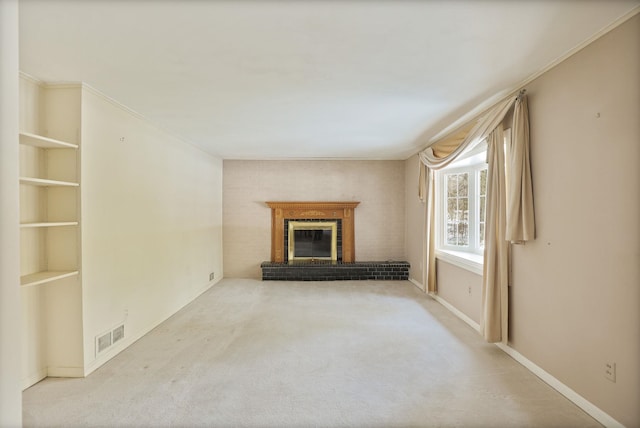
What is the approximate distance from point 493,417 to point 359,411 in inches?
32.3

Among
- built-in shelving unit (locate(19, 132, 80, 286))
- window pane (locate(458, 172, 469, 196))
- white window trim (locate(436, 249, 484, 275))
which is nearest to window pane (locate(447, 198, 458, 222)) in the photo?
window pane (locate(458, 172, 469, 196))

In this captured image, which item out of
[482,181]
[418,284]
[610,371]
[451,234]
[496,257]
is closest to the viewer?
[610,371]

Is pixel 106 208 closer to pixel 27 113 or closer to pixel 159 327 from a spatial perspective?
pixel 27 113

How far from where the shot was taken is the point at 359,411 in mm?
1924

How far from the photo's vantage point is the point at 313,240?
6.00 m

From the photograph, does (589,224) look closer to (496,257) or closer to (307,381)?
(496,257)

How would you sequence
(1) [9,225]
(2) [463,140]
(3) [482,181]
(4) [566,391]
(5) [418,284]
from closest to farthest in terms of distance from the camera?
(1) [9,225], (4) [566,391], (2) [463,140], (3) [482,181], (5) [418,284]

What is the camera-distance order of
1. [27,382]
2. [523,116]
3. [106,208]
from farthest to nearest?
1. [106,208]
2. [523,116]
3. [27,382]

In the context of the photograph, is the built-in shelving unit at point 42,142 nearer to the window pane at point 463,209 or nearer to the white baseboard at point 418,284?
the window pane at point 463,209

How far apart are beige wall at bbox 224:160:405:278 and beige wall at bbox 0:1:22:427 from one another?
500 cm

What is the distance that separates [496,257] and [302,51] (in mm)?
2360

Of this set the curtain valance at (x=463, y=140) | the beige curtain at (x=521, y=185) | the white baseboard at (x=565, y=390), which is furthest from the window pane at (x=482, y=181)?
the white baseboard at (x=565, y=390)

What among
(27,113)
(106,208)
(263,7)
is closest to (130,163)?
(106,208)

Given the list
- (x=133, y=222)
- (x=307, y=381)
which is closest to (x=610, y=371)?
(x=307, y=381)
